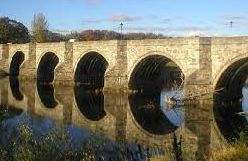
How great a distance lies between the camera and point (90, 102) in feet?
111

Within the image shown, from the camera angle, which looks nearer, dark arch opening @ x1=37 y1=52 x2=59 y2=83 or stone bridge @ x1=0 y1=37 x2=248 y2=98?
stone bridge @ x1=0 y1=37 x2=248 y2=98

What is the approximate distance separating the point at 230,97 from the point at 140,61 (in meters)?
8.32

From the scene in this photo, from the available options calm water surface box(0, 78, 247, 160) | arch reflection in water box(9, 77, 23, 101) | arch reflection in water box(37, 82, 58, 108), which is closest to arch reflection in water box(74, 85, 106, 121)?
calm water surface box(0, 78, 247, 160)

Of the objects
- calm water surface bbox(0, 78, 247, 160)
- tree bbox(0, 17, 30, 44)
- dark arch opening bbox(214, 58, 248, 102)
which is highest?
tree bbox(0, 17, 30, 44)

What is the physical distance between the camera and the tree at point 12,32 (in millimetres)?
87550

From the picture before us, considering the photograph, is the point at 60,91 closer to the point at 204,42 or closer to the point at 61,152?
the point at 204,42

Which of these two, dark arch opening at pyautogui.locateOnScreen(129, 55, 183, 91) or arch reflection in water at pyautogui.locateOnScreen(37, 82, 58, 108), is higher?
dark arch opening at pyautogui.locateOnScreen(129, 55, 183, 91)

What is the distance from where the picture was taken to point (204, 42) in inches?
1178

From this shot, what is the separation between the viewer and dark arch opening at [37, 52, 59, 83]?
52344 mm

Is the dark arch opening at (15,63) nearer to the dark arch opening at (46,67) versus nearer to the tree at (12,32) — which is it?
the dark arch opening at (46,67)

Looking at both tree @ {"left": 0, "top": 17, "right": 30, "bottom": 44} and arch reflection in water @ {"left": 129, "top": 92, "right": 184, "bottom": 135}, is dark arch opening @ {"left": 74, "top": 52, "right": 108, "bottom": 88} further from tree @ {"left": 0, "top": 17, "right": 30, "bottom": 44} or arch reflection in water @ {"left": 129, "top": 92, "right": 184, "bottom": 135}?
tree @ {"left": 0, "top": 17, "right": 30, "bottom": 44}

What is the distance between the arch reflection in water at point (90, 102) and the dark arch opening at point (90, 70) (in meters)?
2.53

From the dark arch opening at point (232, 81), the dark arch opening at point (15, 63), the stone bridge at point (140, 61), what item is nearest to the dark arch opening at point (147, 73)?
the stone bridge at point (140, 61)

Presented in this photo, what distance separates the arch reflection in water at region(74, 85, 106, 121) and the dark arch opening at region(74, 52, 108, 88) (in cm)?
253
